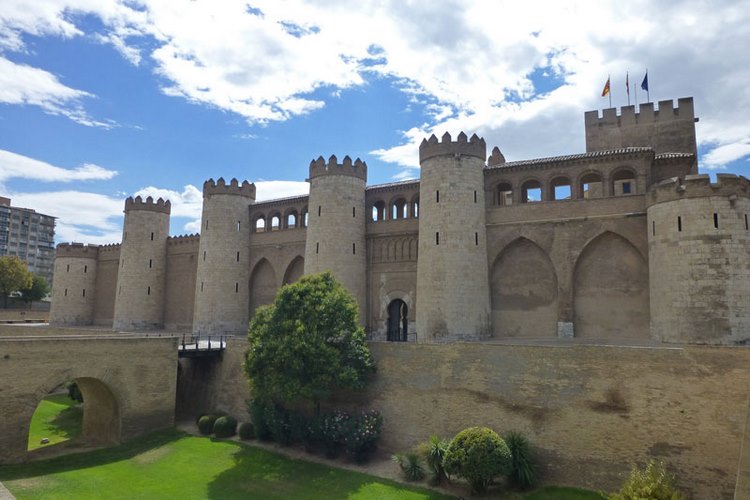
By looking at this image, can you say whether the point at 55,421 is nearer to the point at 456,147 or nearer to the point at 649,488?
the point at 456,147

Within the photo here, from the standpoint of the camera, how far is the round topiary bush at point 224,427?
23625mm

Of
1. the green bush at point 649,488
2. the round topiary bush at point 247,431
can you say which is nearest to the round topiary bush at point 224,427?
the round topiary bush at point 247,431

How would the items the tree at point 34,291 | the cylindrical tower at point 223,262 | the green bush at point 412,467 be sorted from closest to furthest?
the green bush at point 412,467, the cylindrical tower at point 223,262, the tree at point 34,291

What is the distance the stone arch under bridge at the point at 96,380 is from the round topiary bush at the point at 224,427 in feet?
7.70

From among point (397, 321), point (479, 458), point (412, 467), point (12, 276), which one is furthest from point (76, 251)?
point (479, 458)

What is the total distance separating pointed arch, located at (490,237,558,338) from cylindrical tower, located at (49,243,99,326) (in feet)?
118

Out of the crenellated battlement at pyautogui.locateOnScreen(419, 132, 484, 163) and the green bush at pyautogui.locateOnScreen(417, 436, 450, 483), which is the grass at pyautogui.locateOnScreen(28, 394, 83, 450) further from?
the crenellated battlement at pyautogui.locateOnScreen(419, 132, 484, 163)

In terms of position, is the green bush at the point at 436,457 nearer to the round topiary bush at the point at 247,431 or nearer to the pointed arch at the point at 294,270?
the round topiary bush at the point at 247,431

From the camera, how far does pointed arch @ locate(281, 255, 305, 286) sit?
3475cm

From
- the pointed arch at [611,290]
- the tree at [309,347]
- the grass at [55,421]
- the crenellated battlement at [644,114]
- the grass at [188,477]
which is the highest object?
the crenellated battlement at [644,114]

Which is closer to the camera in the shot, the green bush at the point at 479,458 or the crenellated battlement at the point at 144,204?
the green bush at the point at 479,458

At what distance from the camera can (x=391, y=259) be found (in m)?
30.7

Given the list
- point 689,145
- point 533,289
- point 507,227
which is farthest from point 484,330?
point 689,145

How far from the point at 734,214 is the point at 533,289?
8906mm
